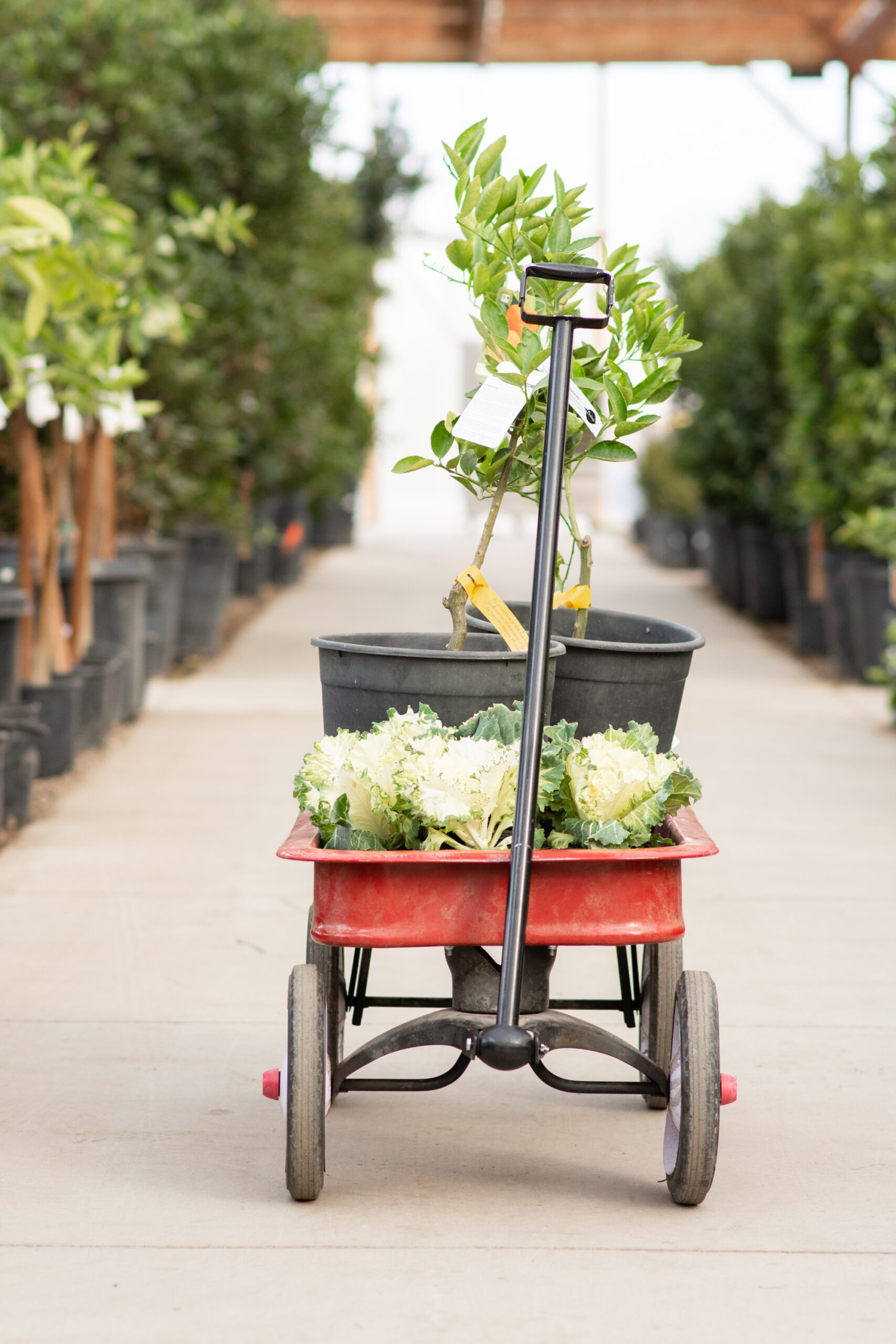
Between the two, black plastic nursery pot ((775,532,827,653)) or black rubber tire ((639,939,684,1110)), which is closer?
black rubber tire ((639,939,684,1110))

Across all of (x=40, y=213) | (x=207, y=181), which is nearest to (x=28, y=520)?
(x=40, y=213)

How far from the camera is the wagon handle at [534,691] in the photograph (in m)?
2.54

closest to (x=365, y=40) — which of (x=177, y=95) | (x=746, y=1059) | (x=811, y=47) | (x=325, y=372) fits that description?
(x=811, y=47)

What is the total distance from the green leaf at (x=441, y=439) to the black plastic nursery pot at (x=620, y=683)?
394 mm

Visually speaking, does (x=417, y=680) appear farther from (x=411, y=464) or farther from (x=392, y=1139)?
(x=392, y=1139)

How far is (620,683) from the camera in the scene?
116 inches

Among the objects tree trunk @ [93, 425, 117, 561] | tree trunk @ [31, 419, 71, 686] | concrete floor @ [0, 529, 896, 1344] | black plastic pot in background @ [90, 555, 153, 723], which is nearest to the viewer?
concrete floor @ [0, 529, 896, 1344]

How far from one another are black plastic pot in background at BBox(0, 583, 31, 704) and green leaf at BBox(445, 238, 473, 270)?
309cm

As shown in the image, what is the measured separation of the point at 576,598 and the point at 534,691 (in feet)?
1.47

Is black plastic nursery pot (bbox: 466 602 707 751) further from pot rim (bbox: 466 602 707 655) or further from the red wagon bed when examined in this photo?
the red wagon bed

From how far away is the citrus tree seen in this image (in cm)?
293

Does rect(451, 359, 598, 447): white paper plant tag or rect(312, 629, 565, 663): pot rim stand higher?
rect(451, 359, 598, 447): white paper plant tag

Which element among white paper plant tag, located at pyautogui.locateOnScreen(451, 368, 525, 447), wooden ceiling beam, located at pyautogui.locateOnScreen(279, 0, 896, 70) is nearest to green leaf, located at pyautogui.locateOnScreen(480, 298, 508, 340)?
white paper plant tag, located at pyautogui.locateOnScreen(451, 368, 525, 447)

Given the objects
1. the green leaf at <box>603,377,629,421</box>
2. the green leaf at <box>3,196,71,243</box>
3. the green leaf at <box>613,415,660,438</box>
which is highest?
the green leaf at <box>3,196,71,243</box>
